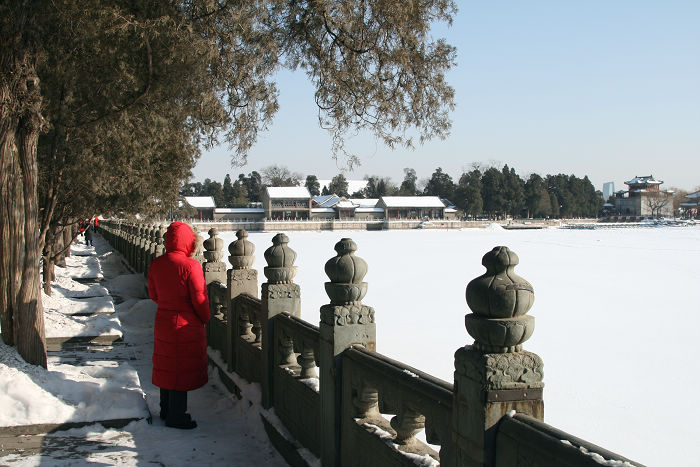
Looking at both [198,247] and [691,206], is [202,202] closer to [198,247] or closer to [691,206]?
[198,247]

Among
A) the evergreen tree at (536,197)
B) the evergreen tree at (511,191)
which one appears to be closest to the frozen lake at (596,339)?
the evergreen tree at (511,191)

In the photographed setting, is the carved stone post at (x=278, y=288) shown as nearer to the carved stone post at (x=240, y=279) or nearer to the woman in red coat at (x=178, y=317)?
the woman in red coat at (x=178, y=317)

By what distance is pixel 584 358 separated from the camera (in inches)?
506

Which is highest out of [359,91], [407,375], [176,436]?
[359,91]

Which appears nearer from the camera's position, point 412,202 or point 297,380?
point 297,380

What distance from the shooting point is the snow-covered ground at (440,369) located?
552 centimetres

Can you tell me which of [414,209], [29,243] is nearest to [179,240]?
[29,243]

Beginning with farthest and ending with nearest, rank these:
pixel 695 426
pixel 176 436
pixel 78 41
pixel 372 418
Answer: pixel 695 426 < pixel 78 41 < pixel 176 436 < pixel 372 418

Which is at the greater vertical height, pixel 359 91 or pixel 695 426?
pixel 359 91

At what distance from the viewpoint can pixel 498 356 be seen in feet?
8.00

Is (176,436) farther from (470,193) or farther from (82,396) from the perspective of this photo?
(470,193)

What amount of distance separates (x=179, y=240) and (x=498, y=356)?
3.91m

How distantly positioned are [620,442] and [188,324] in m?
6.05

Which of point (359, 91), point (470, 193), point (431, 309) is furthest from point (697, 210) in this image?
point (359, 91)
